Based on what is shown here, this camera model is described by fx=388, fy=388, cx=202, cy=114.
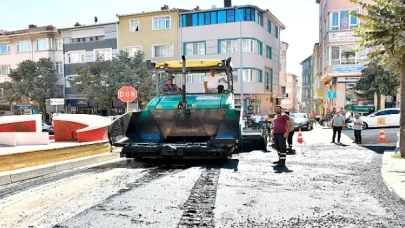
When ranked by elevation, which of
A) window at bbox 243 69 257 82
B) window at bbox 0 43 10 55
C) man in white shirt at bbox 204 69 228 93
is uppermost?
window at bbox 0 43 10 55

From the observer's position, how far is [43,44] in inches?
→ 1715

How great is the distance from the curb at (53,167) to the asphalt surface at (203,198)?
1.04ft

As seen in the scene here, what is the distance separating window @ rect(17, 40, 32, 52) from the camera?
4419 centimetres

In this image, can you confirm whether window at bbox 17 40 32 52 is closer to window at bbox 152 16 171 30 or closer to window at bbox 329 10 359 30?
window at bbox 152 16 171 30

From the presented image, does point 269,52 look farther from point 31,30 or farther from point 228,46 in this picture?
point 31,30

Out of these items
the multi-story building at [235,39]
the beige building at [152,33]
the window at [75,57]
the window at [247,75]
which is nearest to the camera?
the multi-story building at [235,39]

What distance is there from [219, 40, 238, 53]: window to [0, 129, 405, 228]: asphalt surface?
2737 cm

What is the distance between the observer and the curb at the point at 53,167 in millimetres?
7703

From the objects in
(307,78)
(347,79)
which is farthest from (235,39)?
(307,78)

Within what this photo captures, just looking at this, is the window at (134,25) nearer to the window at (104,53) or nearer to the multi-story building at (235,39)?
the window at (104,53)

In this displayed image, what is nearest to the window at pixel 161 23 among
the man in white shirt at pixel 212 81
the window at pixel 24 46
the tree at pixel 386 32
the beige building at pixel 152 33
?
the beige building at pixel 152 33

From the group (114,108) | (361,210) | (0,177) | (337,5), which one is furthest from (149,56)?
(361,210)

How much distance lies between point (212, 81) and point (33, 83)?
1346 inches

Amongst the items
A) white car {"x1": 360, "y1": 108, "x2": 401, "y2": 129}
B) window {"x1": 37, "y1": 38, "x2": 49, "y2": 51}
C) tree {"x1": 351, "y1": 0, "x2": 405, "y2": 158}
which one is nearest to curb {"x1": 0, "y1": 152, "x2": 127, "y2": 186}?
tree {"x1": 351, "y1": 0, "x2": 405, "y2": 158}
